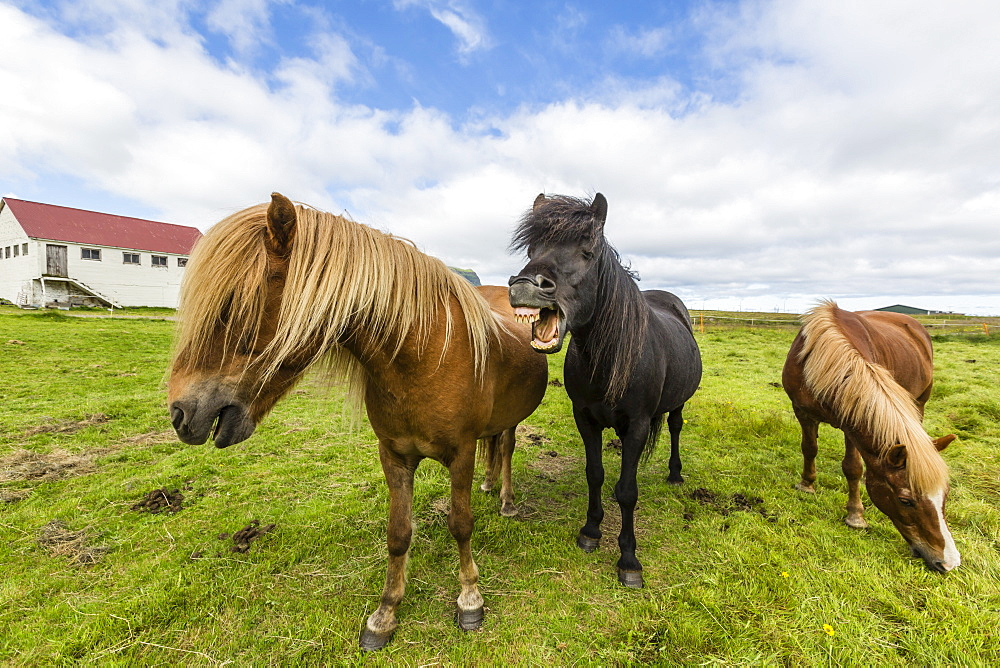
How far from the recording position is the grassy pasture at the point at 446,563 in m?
2.20

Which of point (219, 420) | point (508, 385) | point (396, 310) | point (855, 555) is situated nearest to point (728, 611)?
point (855, 555)

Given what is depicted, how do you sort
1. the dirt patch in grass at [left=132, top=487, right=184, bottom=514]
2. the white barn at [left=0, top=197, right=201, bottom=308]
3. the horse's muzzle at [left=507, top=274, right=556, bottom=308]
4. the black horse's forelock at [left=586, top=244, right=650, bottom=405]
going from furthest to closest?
the white barn at [left=0, top=197, right=201, bottom=308], the dirt patch in grass at [left=132, top=487, right=184, bottom=514], the black horse's forelock at [left=586, top=244, right=650, bottom=405], the horse's muzzle at [left=507, top=274, right=556, bottom=308]

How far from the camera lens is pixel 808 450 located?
4.03 metres

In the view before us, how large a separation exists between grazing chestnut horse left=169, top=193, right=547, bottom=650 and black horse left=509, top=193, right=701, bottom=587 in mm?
448

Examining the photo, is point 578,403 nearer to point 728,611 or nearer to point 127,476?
point 728,611

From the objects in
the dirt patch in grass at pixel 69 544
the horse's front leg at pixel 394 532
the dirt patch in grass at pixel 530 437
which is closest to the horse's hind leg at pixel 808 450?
the dirt patch in grass at pixel 530 437

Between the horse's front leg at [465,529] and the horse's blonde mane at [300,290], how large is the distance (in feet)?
2.67

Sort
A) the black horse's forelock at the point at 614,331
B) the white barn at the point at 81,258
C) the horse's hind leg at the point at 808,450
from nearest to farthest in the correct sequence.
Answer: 1. the black horse's forelock at the point at 614,331
2. the horse's hind leg at the point at 808,450
3. the white barn at the point at 81,258

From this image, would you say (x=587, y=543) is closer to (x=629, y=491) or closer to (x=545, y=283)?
(x=629, y=491)

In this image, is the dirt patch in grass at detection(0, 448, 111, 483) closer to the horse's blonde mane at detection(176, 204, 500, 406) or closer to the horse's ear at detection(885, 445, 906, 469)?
the horse's blonde mane at detection(176, 204, 500, 406)

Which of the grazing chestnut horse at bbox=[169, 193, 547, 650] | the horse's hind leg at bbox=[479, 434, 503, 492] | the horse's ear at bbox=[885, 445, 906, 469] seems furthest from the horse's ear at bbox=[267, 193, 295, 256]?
the horse's ear at bbox=[885, 445, 906, 469]

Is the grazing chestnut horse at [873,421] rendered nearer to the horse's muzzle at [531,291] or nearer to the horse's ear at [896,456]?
the horse's ear at [896,456]

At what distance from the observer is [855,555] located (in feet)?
9.57

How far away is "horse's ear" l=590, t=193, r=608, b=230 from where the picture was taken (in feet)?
7.89
